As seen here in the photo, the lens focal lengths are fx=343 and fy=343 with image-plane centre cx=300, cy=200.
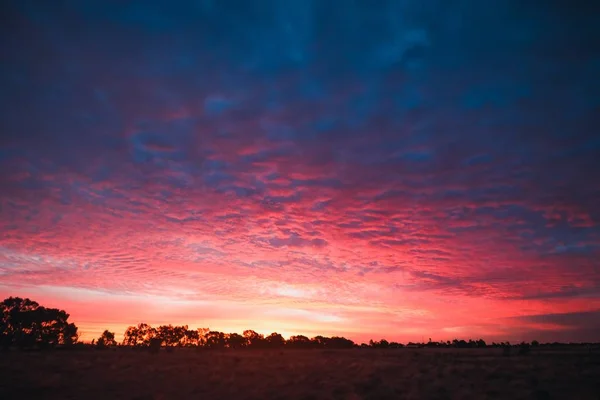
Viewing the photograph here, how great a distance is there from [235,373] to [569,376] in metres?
27.7

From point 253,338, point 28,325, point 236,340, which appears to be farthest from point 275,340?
point 28,325

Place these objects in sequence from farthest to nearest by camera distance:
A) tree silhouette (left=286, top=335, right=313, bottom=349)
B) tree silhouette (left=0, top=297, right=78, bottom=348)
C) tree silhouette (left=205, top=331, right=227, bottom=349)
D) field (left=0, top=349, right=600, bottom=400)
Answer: tree silhouette (left=205, top=331, right=227, bottom=349)
tree silhouette (left=286, top=335, right=313, bottom=349)
tree silhouette (left=0, top=297, right=78, bottom=348)
field (left=0, top=349, right=600, bottom=400)

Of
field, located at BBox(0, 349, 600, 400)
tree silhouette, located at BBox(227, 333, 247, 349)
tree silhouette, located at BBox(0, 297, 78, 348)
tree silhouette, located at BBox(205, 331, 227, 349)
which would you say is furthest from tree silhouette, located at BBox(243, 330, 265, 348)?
field, located at BBox(0, 349, 600, 400)

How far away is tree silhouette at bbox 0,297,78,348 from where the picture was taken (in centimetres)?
6781

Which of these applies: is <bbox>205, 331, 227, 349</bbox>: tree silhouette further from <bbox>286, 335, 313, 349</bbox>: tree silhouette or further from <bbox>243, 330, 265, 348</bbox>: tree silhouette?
<bbox>286, 335, 313, 349</bbox>: tree silhouette

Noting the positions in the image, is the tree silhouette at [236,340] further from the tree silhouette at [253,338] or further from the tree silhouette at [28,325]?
the tree silhouette at [28,325]

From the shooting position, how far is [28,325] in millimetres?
71062

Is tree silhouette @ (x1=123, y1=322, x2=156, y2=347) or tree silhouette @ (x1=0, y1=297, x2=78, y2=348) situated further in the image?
tree silhouette @ (x1=123, y1=322, x2=156, y2=347)

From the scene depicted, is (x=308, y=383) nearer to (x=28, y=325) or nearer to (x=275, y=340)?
(x=28, y=325)

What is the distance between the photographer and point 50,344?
72750mm

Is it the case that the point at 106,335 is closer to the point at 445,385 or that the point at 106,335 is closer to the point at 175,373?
the point at 175,373

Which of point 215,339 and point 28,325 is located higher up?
point 28,325

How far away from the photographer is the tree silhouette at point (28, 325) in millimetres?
67812

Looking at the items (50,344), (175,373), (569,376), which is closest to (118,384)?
(175,373)
